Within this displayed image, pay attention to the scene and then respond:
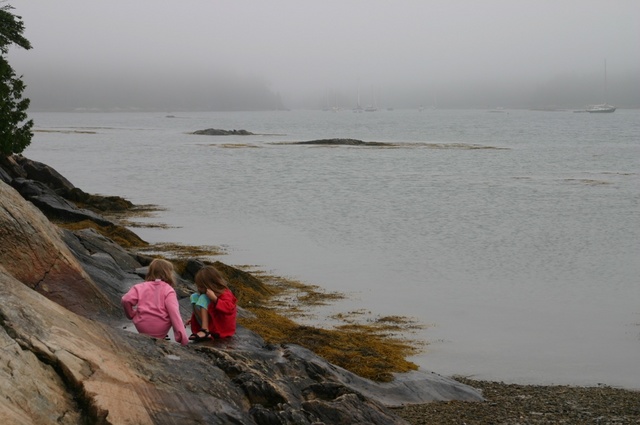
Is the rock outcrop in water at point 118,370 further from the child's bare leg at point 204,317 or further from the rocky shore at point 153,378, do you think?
the child's bare leg at point 204,317

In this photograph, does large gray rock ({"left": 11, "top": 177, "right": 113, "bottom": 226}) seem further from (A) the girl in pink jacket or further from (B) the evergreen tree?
(A) the girl in pink jacket

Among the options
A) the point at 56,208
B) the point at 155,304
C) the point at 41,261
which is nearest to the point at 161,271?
the point at 155,304

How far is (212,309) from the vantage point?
1073cm

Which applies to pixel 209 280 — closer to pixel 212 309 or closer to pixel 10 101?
pixel 212 309

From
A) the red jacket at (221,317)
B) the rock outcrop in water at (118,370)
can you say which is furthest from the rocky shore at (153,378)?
the red jacket at (221,317)

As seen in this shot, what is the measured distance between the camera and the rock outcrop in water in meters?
7.07

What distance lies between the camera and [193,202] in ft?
138

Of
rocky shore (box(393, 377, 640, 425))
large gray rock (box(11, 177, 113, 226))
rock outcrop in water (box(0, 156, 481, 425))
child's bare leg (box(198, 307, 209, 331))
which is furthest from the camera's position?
large gray rock (box(11, 177, 113, 226))

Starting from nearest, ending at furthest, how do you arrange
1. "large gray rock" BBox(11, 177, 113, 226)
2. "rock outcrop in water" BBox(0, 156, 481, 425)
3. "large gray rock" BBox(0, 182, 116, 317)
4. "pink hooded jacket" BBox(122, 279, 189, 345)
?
"rock outcrop in water" BBox(0, 156, 481, 425), "pink hooded jacket" BBox(122, 279, 189, 345), "large gray rock" BBox(0, 182, 116, 317), "large gray rock" BBox(11, 177, 113, 226)

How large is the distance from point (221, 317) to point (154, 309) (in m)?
0.90

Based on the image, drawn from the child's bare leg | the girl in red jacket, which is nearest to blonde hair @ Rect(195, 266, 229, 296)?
the girl in red jacket

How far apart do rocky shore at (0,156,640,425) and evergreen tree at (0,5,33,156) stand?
19.9 meters

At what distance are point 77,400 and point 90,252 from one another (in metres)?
8.67

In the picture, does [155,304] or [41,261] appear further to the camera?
[41,261]
